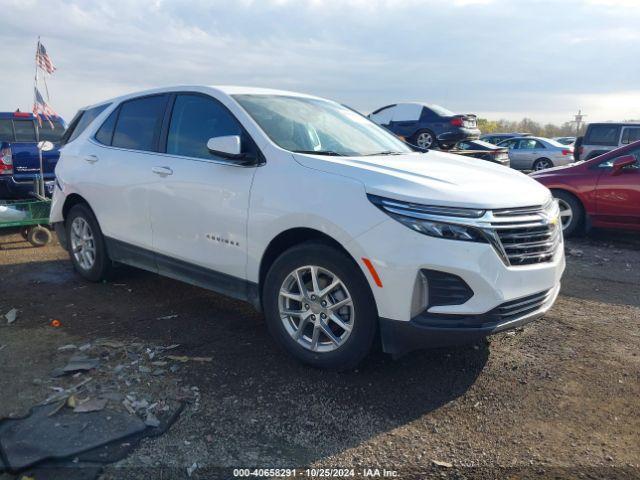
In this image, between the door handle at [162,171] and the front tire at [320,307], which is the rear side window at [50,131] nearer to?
the door handle at [162,171]

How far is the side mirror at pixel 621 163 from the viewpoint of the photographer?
7.39m

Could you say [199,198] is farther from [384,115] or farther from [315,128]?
[384,115]

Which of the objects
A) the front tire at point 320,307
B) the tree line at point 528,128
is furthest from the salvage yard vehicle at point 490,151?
the tree line at point 528,128

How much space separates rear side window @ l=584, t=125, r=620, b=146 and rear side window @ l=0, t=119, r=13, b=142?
1392cm

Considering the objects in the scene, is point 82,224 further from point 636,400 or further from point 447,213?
point 636,400

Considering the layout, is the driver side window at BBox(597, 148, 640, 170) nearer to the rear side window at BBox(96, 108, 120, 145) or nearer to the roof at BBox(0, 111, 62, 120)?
the rear side window at BBox(96, 108, 120, 145)

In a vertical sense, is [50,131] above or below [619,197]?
above

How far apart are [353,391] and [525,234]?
1.38 metres

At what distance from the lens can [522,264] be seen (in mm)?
3193

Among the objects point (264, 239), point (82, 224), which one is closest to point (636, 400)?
point (264, 239)

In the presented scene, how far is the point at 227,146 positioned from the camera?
3689 mm

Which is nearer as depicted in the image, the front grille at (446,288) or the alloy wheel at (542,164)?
the front grille at (446,288)

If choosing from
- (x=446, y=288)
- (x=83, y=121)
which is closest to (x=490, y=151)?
(x=83, y=121)

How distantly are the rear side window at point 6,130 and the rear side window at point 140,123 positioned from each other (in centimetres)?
571
